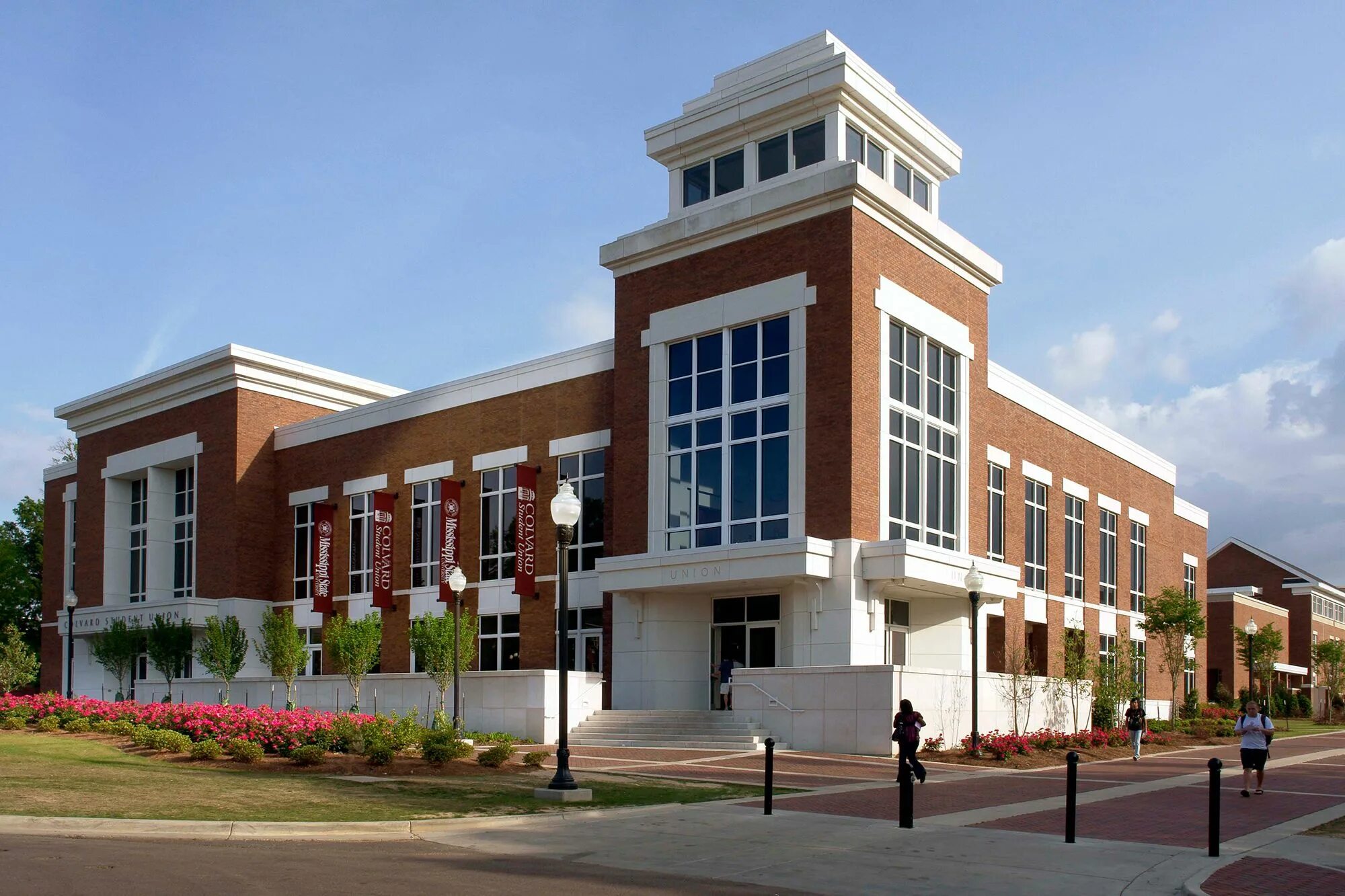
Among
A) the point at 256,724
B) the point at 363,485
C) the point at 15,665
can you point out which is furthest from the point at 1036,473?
the point at 15,665

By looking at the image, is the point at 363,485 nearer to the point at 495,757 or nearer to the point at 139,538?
the point at 139,538

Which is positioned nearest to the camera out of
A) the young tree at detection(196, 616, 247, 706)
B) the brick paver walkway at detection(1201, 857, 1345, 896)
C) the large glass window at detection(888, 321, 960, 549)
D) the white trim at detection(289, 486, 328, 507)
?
the brick paver walkway at detection(1201, 857, 1345, 896)

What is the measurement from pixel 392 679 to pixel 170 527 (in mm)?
Result: 20150

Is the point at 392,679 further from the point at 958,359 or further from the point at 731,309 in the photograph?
the point at 958,359

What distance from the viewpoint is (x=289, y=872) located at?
37.1ft

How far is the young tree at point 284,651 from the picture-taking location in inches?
1549

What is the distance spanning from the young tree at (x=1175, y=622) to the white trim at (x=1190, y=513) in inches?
471

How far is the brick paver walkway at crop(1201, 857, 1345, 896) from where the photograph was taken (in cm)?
1186

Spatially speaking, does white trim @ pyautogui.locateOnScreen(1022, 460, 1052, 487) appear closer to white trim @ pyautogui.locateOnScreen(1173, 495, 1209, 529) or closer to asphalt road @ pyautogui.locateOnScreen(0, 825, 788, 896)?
white trim @ pyautogui.locateOnScreen(1173, 495, 1209, 529)

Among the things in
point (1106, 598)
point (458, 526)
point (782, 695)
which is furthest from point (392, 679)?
point (1106, 598)

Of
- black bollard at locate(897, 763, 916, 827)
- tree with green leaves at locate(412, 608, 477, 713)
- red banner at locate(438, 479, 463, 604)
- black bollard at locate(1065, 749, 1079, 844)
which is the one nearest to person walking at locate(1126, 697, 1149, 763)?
black bollard at locate(897, 763, 916, 827)

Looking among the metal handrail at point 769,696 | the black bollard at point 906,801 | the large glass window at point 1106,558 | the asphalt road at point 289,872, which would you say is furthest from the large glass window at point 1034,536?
the asphalt road at point 289,872

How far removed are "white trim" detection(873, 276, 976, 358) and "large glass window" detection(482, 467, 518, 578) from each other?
549 inches

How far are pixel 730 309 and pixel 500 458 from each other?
10801 mm
